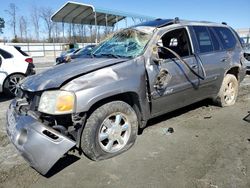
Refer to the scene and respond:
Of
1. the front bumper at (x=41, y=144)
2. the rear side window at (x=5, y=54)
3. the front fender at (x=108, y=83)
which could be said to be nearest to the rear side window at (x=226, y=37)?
the front fender at (x=108, y=83)

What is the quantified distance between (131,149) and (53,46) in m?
31.9

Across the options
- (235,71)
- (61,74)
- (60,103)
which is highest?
(61,74)

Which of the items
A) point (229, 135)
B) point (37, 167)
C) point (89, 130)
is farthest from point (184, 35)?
point (37, 167)

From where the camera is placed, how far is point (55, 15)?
3150cm

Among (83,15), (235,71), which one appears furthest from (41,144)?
(83,15)

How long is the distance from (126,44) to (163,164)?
6.63ft

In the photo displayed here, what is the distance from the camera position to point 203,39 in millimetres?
5312

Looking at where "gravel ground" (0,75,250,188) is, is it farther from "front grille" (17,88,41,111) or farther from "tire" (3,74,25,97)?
"tire" (3,74,25,97)

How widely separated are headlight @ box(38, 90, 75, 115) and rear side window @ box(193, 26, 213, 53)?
284cm

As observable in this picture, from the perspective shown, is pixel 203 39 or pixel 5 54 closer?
pixel 203 39

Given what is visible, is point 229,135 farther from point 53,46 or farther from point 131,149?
point 53,46

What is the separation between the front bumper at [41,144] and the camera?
316cm

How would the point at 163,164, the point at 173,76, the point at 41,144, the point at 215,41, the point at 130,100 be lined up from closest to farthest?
the point at 41,144 → the point at 163,164 → the point at 130,100 → the point at 173,76 → the point at 215,41

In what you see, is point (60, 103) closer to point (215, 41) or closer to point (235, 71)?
point (215, 41)
